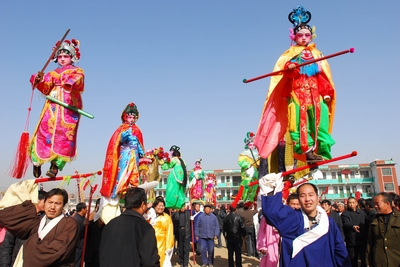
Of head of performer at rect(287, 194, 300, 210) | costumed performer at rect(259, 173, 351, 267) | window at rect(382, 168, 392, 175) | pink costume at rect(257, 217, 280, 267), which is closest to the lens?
costumed performer at rect(259, 173, 351, 267)

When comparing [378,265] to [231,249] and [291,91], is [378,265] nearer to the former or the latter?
[291,91]

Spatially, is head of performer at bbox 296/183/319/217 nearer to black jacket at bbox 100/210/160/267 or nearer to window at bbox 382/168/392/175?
black jacket at bbox 100/210/160/267

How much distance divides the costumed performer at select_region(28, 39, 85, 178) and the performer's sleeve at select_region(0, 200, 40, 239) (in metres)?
0.70

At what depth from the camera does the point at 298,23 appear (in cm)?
462

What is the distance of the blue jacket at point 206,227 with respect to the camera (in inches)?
364

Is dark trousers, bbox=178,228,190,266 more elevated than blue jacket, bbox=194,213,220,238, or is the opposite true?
blue jacket, bbox=194,213,220,238

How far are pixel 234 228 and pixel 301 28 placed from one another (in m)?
5.67

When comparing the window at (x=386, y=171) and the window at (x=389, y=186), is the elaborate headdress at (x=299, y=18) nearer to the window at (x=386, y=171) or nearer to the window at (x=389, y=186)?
the window at (x=389, y=186)

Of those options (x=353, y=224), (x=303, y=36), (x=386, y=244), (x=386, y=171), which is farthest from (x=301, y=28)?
(x=386, y=171)

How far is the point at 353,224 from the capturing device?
710 centimetres

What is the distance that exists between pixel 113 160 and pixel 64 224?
213cm

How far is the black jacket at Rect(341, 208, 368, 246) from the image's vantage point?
23.1ft

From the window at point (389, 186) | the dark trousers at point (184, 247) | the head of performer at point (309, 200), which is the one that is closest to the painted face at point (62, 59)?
the head of performer at point (309, 200)

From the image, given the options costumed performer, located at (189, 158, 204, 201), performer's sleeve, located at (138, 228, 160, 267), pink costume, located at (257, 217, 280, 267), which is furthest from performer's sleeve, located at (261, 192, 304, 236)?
costumed performer, located at (189, 158, 204, 201)
